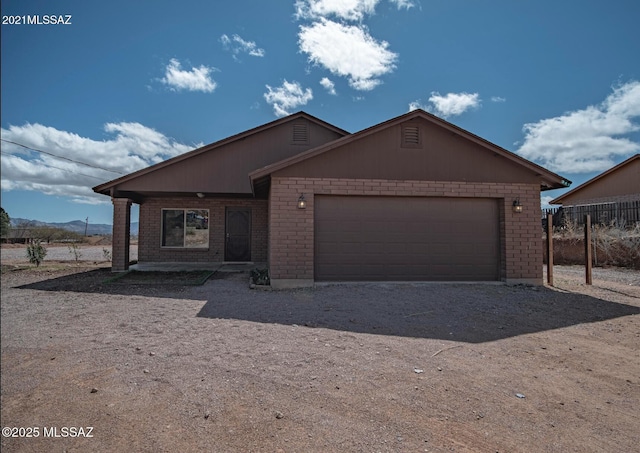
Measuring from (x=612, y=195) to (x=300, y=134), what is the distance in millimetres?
20229

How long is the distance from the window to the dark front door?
0.83 meters

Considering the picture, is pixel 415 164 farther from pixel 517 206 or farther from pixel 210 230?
pixel 210 230

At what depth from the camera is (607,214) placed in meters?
17.9

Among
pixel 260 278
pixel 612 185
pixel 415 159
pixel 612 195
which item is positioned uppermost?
pixel 612 185

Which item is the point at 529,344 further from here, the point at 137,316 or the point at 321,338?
the point at 137,316

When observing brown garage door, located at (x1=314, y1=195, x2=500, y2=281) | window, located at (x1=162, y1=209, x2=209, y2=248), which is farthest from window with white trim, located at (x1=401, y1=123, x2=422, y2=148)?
window, located at (x1=162, y1=209, x2=209, y2=248)

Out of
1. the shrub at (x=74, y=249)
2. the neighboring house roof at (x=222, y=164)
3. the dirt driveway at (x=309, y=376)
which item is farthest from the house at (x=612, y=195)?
the shrub at (x=74, y=249)

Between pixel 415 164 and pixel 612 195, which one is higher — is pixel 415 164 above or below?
below

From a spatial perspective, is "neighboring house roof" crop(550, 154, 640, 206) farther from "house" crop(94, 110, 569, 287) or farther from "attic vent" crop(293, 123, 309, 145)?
"attic vent" crop(293, 123, 309, 145)

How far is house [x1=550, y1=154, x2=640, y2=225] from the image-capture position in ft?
56.2

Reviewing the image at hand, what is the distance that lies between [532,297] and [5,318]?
8.73 m

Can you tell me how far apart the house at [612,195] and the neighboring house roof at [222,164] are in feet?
A: 52.1

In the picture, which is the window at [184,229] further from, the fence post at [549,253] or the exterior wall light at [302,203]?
the fence post at [549,253]

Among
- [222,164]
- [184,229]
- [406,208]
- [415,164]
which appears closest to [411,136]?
[415,164]
